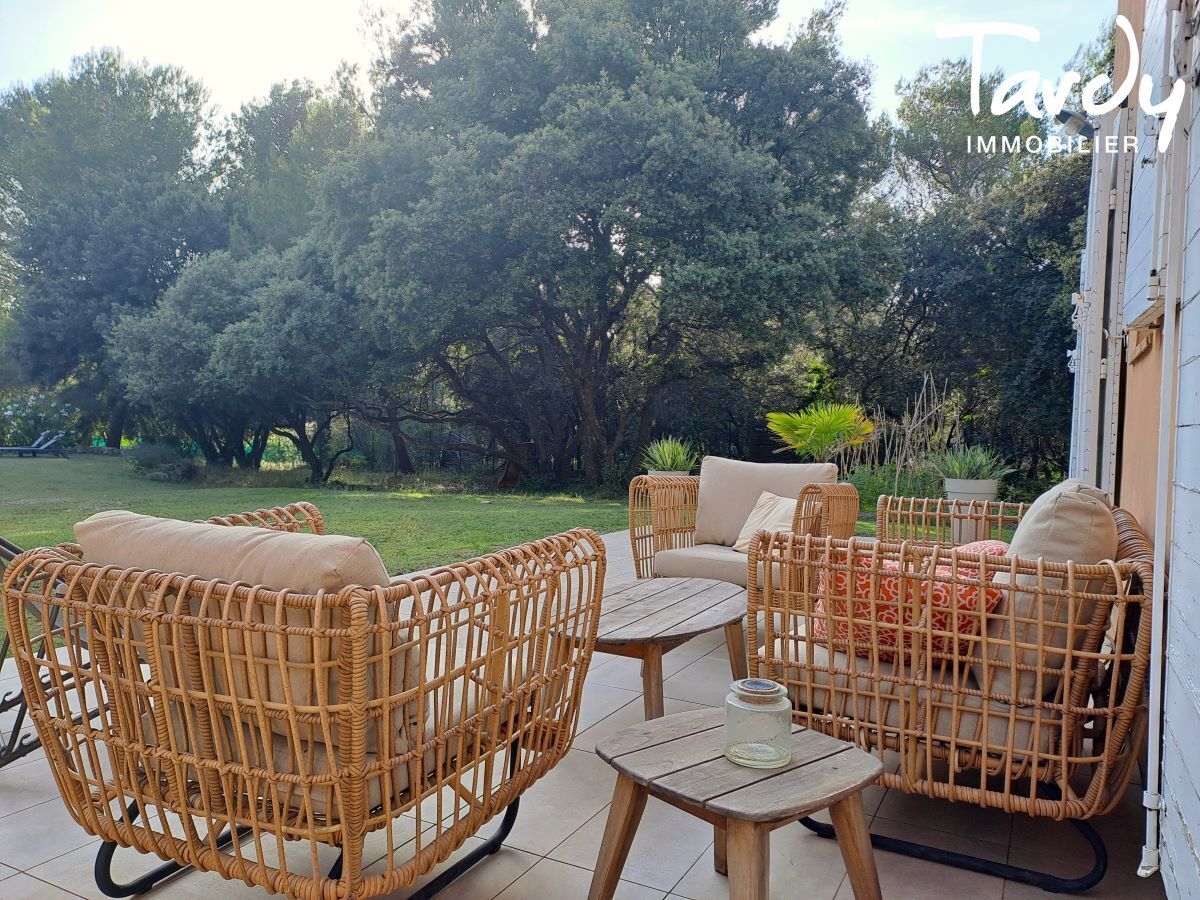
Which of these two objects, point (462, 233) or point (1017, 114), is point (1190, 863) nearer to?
point (462, 233)

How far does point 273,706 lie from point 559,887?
80 cm

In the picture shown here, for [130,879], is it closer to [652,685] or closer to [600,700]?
[652,685]

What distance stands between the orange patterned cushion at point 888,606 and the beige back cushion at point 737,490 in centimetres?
204

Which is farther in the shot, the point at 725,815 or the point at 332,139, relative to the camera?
the point at 332,139

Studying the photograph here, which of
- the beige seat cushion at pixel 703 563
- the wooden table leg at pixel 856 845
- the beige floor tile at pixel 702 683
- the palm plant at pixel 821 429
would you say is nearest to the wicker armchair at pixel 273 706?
the wooden table leg at pixel 856 845

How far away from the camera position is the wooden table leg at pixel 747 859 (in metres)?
1.20

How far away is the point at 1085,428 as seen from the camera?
526 cm

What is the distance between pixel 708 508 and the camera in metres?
4.02

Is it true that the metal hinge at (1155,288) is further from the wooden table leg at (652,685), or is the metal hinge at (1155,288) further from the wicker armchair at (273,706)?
the wicker armchair at (273,706)

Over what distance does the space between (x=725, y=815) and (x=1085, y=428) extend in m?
5.10

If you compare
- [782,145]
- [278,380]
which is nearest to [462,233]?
[278,380]

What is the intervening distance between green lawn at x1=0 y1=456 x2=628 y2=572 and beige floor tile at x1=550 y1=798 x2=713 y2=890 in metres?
3.54

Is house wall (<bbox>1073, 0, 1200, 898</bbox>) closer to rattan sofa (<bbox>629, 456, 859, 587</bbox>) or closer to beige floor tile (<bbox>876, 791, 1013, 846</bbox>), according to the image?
beige floor tile (<bbox>876, 791, 1013, 846</bbox>)

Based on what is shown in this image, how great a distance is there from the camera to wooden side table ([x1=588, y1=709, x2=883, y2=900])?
1.21 metres
